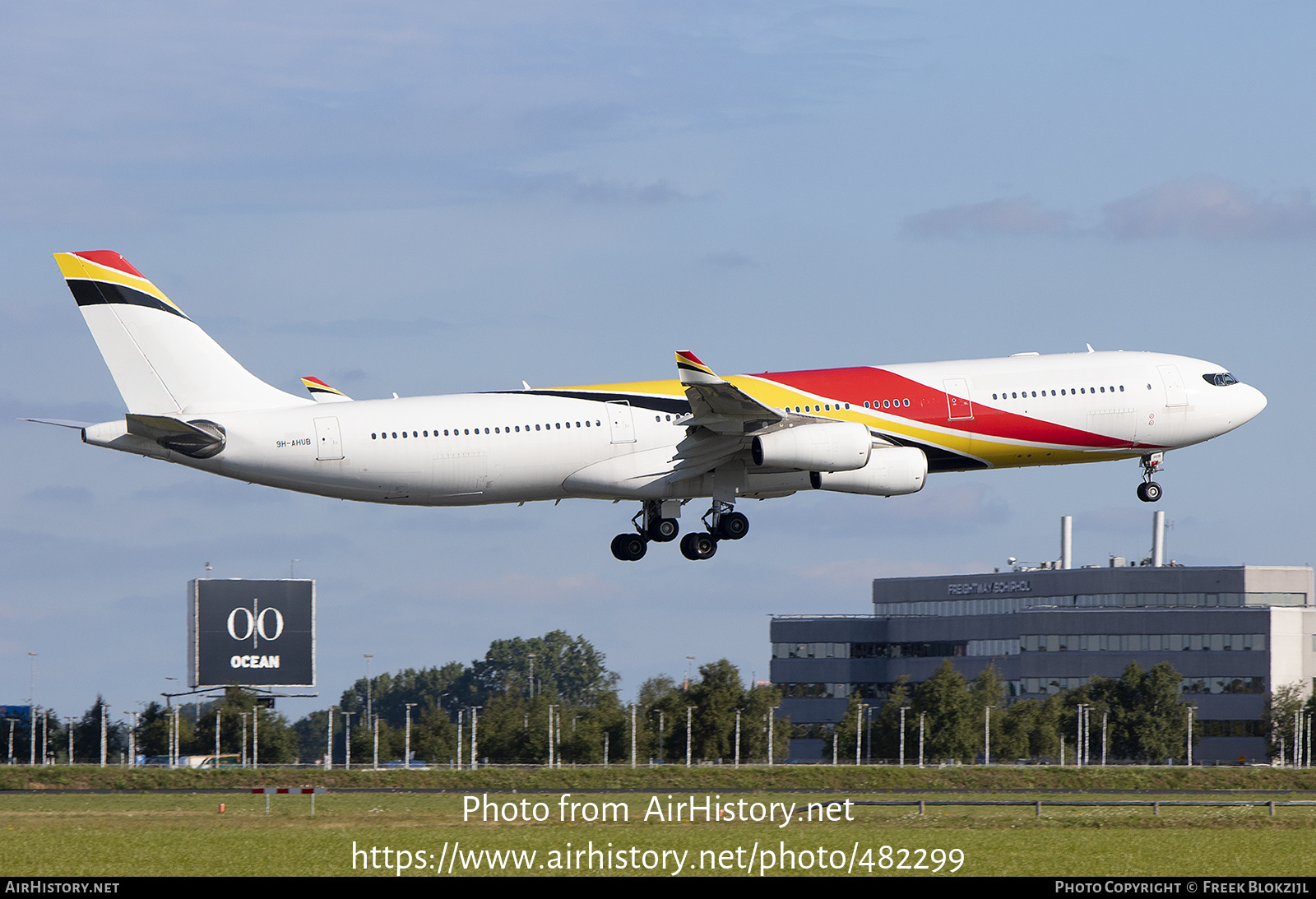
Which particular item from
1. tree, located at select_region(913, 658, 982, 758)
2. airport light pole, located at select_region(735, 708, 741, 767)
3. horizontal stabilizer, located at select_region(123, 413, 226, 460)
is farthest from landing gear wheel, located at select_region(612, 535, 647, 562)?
tree, located at select_region(913, 658, 982, 758)

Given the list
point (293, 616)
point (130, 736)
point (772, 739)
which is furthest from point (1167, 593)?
point (130, 736)

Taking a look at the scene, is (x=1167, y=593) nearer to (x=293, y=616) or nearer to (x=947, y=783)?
(x=947, y=783)

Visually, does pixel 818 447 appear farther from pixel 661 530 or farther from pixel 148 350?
pixel 148 350

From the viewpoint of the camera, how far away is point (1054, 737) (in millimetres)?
143875

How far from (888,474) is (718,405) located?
6.76 meters

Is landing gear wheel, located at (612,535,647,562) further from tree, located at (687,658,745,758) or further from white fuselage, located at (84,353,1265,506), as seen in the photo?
tree, located at (687,658,745,758)

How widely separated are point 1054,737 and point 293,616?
240ft

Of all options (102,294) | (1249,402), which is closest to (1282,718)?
(1249,402)

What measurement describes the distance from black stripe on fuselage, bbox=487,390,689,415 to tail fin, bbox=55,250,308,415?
30.3ft

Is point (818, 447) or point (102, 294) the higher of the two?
point (102, 294)

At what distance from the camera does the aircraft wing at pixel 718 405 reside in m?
56.3

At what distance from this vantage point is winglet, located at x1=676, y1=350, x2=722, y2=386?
56.0 metres

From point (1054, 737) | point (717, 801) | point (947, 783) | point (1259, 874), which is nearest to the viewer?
point (1259, 874)

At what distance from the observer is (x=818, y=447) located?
192 ft
